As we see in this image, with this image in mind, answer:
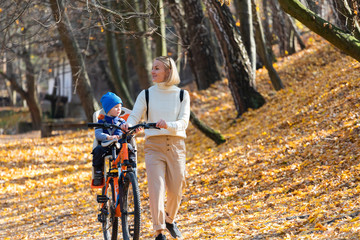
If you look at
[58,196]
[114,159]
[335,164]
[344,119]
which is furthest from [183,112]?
[58,196]

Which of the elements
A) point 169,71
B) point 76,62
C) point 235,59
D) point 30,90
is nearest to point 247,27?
point 235,59

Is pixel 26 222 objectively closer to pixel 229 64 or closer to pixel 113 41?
pixel 229 64

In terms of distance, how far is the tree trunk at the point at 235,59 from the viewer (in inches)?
541

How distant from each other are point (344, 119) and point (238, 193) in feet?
9.37

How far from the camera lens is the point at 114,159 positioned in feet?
19.4

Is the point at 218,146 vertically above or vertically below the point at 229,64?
below

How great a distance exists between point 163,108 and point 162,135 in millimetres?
292

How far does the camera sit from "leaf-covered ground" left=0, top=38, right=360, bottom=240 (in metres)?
6.54

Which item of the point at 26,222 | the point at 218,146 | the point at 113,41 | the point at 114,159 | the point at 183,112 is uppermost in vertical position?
the point at 113,41

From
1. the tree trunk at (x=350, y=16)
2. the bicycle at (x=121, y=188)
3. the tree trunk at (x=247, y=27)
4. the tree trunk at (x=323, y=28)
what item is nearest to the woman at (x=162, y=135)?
the bicycle at (x=121, y=188)

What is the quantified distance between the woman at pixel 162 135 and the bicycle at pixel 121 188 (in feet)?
0.72

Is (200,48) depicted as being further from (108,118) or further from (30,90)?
(108,118)

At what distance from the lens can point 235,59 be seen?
14.2m

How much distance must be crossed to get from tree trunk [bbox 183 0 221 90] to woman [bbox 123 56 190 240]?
12.3m
